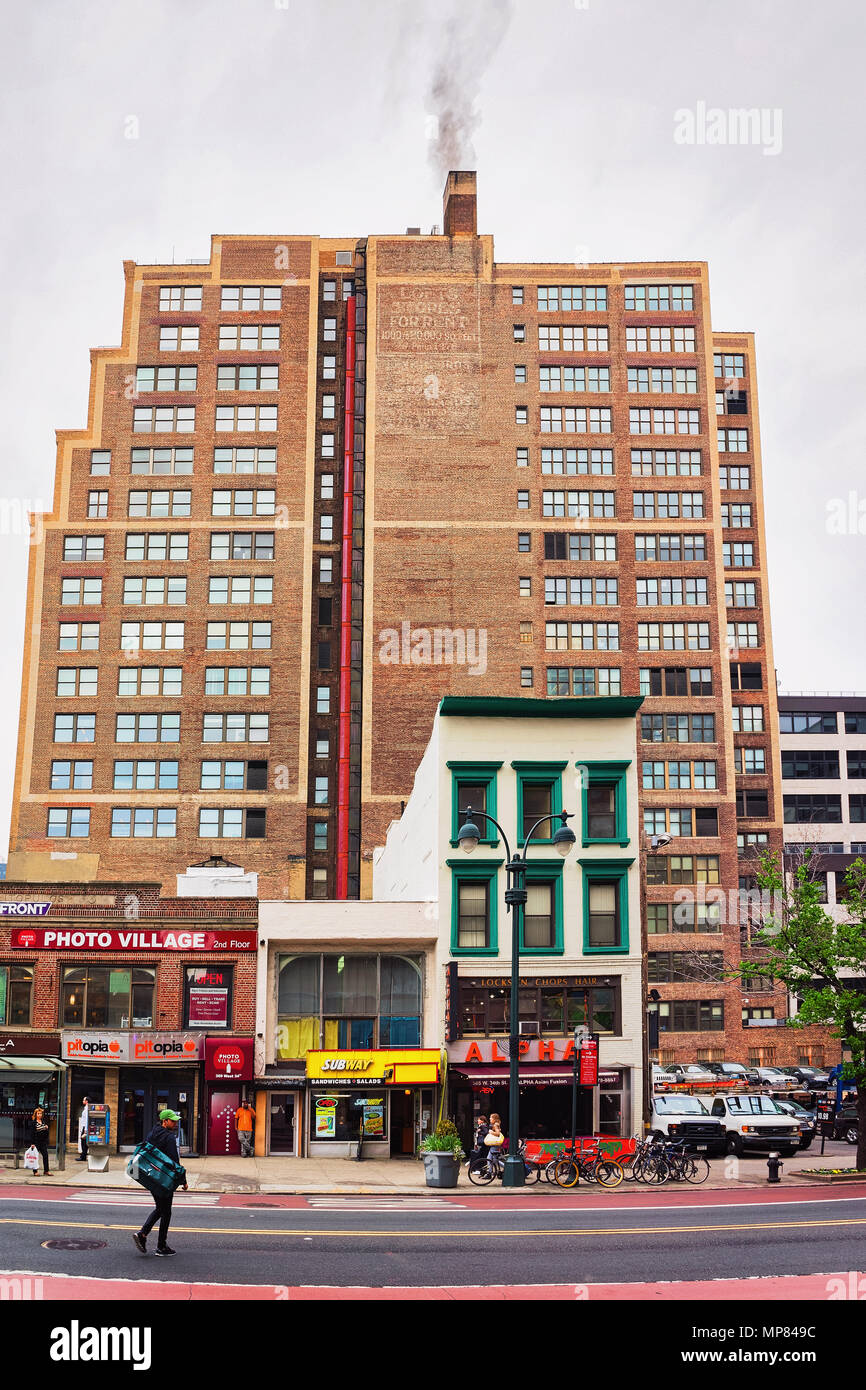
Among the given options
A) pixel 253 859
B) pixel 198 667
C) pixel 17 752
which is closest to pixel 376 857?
pixel 253 859

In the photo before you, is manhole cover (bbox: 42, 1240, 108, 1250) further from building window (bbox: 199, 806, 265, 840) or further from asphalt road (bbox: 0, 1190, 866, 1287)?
building window (bbox: 199, 806, 265, 840)

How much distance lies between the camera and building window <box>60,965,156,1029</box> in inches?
1575

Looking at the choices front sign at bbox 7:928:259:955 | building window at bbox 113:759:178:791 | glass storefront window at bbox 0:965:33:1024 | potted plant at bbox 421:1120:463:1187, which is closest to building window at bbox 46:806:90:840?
building window at bbox 113:759:178:791

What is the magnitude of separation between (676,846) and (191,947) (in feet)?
162

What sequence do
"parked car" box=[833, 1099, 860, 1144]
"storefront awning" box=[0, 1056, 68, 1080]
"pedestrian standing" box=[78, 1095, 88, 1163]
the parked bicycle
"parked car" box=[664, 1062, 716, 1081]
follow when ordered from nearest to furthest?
1. the parked bicycle
2. "storefront awning" box=[0, 1056, 68, 1080]
3. "pedestrian standing" box=[78, 1095, 88, 1163]
4. "parked car" box=[833, 1099, 860, 1144]
5. "parked car" box=[664, 1062, 716, 1081]

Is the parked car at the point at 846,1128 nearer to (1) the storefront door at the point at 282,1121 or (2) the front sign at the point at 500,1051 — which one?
(2) the front sign at the point at 500,1051

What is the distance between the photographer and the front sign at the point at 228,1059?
39.4 m

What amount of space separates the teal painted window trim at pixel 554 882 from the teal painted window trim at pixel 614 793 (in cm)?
118

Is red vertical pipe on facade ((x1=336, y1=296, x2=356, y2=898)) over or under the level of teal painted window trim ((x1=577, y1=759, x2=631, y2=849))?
over

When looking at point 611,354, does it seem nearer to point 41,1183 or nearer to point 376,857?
point 376,857

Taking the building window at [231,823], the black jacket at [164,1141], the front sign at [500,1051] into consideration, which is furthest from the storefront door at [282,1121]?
the building window at [231,823]

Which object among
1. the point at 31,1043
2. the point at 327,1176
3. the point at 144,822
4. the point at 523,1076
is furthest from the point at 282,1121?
the point at 144,822

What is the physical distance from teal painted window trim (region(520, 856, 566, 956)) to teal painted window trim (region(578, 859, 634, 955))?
0.77m

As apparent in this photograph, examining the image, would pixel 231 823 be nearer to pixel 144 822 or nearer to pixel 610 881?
pixel 144 822
